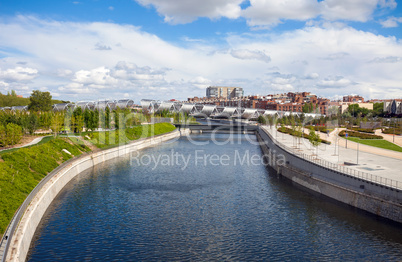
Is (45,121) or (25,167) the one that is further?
(45,121)

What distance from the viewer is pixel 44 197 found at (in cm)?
2631

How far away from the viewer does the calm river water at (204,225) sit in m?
20.0

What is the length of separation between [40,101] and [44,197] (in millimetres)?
102935

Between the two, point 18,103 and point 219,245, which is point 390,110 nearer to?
point 219,245

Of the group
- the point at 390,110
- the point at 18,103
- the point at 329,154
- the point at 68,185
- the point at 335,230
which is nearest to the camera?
the point at 335,230

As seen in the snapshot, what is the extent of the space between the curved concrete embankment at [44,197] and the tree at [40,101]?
240 feet

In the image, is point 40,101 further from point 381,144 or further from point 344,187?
point 344,187

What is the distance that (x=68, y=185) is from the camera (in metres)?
35.3

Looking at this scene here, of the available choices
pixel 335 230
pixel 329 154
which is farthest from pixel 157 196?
pixel 329 154

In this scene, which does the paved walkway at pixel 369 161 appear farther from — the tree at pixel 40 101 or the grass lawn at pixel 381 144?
the tree at pixel 40 101

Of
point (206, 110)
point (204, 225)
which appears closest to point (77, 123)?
point (204, 225)

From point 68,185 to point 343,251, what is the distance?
90.5 ft

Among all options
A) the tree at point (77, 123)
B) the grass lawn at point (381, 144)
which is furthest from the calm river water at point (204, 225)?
the tree at point (77, 123)
